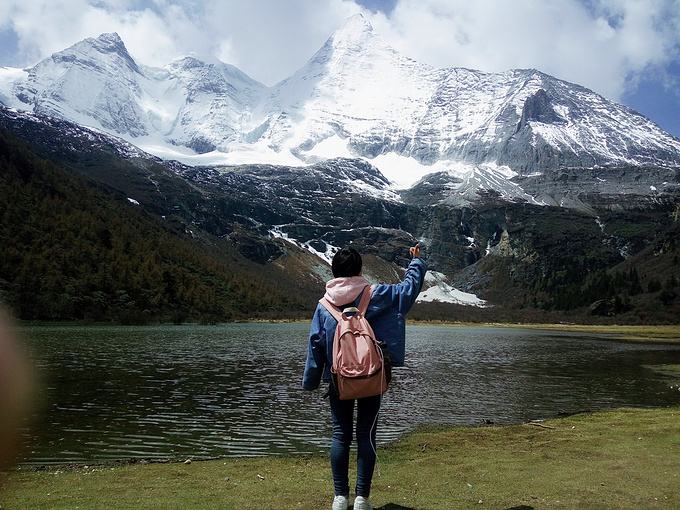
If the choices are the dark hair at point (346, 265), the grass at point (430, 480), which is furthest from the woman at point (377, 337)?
the grass at point (430, 480)

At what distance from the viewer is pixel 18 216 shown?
143 meters

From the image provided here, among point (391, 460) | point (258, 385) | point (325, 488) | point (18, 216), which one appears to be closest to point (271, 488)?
point (325, 488)

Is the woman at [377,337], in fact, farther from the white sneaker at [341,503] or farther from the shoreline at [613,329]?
the shoreline at [613,329]

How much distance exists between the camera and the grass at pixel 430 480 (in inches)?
370

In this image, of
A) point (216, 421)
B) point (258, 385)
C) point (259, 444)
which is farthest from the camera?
point (258, 385)

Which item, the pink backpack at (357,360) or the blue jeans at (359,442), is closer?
the pink backpack at (357,360)

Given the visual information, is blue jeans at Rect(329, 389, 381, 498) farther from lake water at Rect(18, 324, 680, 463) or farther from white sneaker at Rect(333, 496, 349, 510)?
lake water at Rect(18, 324, 680, 463)

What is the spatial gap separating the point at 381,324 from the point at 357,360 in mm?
723

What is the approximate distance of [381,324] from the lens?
8.52 m

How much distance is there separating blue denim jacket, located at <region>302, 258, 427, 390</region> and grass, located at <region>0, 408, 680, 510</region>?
242cm

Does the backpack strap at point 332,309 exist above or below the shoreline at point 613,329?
above

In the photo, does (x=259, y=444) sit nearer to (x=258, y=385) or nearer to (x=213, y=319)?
(x=258, y=385)

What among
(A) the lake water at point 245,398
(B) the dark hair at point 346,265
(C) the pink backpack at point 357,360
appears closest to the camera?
(C) the pink backpack at point 357,360

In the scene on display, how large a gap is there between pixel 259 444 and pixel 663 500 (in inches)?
462
